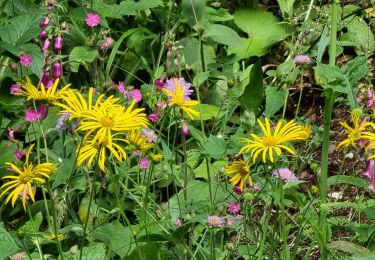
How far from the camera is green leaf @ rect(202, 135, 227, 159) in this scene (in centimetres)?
176

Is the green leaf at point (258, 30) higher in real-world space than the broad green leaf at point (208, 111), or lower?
higher

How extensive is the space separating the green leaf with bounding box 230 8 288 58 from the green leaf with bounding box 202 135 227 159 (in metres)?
1.55

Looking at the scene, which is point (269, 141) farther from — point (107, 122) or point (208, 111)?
point (208, 111)

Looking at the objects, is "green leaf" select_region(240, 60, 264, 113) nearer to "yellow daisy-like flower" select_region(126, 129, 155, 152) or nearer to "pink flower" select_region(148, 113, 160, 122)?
"pink flower" select_region(148, 113, 160, 122)

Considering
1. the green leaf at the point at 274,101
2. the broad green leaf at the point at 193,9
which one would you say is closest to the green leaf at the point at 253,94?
the green leaf at the point at 274,101

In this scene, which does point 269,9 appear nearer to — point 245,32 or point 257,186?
point 245,32

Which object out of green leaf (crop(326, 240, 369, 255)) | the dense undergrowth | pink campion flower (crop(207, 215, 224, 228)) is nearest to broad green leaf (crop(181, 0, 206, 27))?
the dense undergrowth

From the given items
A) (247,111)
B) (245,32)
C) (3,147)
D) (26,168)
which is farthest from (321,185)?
(245,32)

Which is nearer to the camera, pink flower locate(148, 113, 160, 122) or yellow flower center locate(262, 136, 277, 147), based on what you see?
yellow flower center locate(262, 136, 277, 147)

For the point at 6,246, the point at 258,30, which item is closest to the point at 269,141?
the point at 6,246

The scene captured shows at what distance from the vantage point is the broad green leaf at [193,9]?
3.04 m

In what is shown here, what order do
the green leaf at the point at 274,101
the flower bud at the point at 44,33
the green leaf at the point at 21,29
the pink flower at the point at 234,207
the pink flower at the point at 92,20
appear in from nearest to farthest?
the pink flower at the point at 234,207, the green leaf at the point at 274,101, the flower bud at the point at 44,33, the green leaf at the point at 21,29, the pink flower at the point at 92,20

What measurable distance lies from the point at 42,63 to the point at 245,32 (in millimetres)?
1273

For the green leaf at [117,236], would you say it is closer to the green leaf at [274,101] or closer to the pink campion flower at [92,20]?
the green leaf at [274,101]
